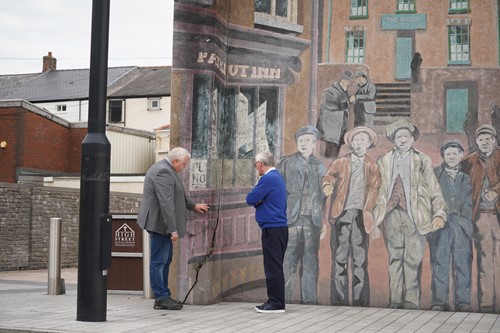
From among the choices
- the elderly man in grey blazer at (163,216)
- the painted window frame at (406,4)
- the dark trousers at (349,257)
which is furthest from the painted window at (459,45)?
the elderly man in grey blazer at (163,216)

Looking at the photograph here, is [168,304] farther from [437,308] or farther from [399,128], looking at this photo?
[399,128]

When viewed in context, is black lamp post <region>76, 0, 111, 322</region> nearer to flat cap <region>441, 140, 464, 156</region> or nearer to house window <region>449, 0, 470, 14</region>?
flat cap <region>441, 140, 464, 156</region>

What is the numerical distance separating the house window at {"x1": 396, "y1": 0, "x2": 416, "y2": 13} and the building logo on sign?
4718mm

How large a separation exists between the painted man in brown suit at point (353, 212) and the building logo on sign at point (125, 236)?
9.85ft

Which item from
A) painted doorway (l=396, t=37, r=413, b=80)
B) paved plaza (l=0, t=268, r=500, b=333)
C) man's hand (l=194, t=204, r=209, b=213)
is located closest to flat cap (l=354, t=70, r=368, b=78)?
painted doorway (l=396, t=37, r=413, b=80)

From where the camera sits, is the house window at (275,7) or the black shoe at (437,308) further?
the house window at (275,7)

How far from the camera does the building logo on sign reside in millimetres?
11617

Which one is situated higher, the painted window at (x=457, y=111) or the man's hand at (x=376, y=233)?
the painted window at (x=457, y=111)

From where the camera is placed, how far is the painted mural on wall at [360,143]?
9.82 meters

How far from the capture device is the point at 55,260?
39.0 ft

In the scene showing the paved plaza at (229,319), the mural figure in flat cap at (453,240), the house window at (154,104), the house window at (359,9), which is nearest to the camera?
the paved plaza at (229,319)

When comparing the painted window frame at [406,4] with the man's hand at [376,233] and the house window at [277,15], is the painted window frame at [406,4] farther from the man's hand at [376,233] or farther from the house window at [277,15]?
the man's hand at [376,233]

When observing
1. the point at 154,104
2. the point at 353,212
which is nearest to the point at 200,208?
the point at 353,212

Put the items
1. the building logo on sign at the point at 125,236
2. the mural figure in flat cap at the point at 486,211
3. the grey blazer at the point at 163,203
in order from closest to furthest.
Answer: the grey blazer at the point at 163,203 → the mural figure in flat cap at the point at 486,211 → the building logo on sign at the point at 125,236
